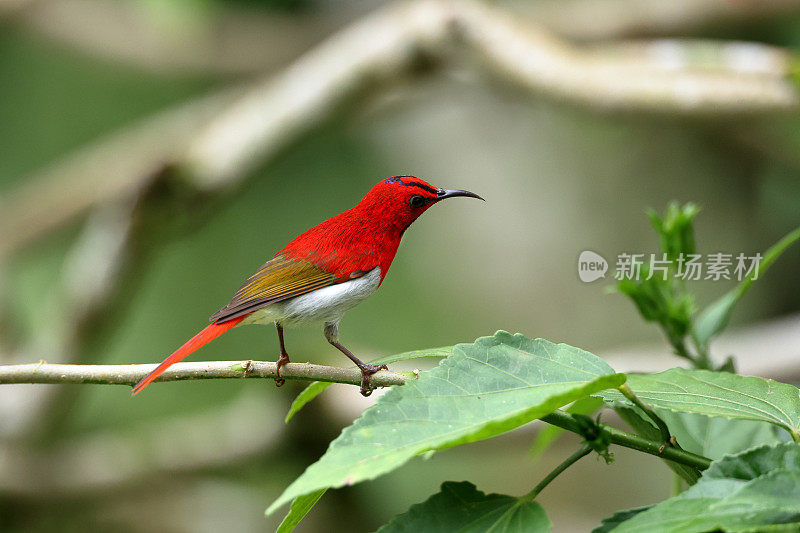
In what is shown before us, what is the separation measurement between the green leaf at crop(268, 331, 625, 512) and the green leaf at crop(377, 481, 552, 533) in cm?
10

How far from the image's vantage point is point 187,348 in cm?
92

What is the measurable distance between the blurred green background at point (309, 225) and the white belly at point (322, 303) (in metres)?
1.84

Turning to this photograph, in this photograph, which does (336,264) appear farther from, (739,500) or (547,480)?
(739,500)

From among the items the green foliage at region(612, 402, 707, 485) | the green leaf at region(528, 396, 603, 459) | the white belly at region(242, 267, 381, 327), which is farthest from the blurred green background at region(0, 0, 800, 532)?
the green foliage at region(612, 402, 707, 485)

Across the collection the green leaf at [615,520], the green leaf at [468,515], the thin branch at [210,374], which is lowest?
the green leaf at [615,520]

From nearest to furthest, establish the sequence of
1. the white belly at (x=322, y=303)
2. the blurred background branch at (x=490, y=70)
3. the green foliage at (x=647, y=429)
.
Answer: the green foliage at (x=647, y=429) → the white belly at (x=322, y=303) → the blurred background branch at (x=490, y=70)

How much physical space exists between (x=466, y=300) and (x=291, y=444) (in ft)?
6.92

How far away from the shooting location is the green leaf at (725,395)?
0.77 meters

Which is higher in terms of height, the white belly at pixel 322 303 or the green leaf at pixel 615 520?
the white belly at pixel 322 303

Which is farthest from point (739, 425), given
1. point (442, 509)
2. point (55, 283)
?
point (55, 283)

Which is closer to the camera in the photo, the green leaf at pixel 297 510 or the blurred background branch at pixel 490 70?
the green leaf at pixel 297 510

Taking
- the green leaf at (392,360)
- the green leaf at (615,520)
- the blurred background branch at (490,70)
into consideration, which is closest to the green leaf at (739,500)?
the green leaf at (615,520)

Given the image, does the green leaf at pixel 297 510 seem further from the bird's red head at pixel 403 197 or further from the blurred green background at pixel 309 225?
the blurred green background at pixel 309 225

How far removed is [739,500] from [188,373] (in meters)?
0.54
